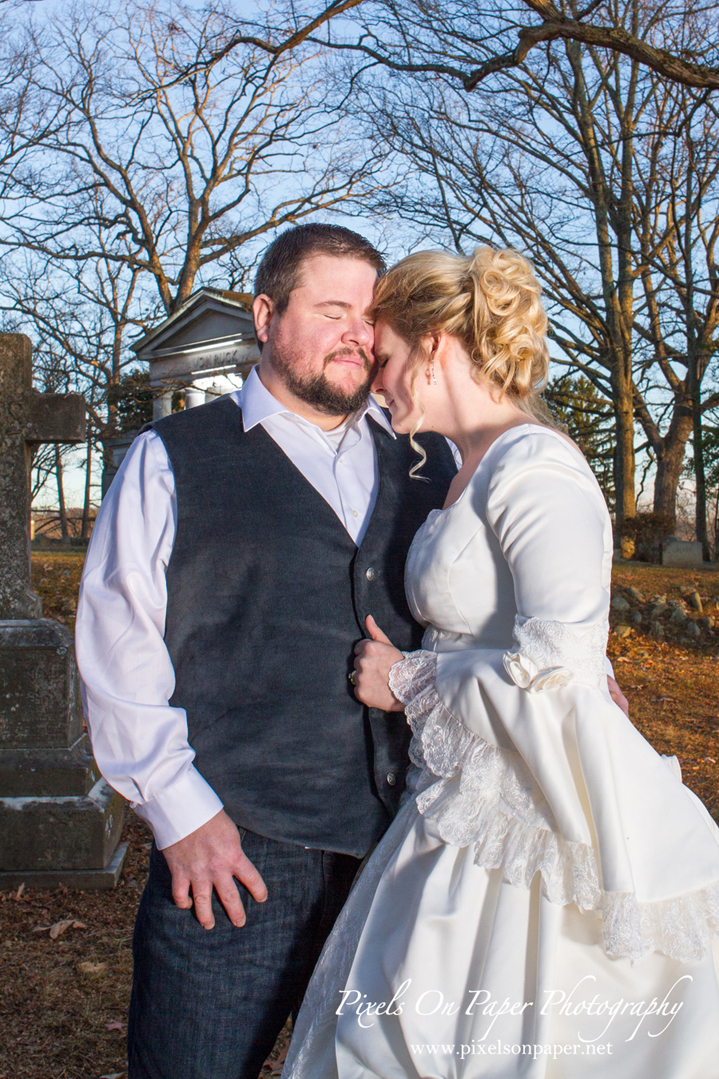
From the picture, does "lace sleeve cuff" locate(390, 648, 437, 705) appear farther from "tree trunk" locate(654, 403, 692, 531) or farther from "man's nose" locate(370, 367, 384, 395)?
"tree trunk" locate(654, 403, 692, 531)

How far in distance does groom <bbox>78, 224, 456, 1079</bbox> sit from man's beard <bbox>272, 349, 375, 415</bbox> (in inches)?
5.5

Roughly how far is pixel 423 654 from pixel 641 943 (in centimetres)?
69

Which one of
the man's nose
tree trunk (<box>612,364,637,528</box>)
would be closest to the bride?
the man's nose

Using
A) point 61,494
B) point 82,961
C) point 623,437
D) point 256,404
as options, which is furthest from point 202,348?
point 61,494

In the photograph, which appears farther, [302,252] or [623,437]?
[623,437]

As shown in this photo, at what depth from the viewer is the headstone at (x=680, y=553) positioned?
41.6ft

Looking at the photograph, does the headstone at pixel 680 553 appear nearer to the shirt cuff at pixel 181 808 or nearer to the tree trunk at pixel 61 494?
the shirt cuff at pixel 181 808

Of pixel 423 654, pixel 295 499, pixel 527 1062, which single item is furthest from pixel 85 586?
pixel 527 1062

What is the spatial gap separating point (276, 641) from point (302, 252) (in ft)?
3.32

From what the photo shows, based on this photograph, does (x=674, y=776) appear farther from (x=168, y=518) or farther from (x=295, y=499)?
(x=168, y=518)

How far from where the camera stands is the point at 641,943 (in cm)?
144

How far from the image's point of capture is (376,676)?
6.20ft

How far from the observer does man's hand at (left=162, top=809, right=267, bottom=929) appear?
1.84 meters

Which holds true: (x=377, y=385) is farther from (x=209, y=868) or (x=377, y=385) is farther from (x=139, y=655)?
(x=209, y=868)
